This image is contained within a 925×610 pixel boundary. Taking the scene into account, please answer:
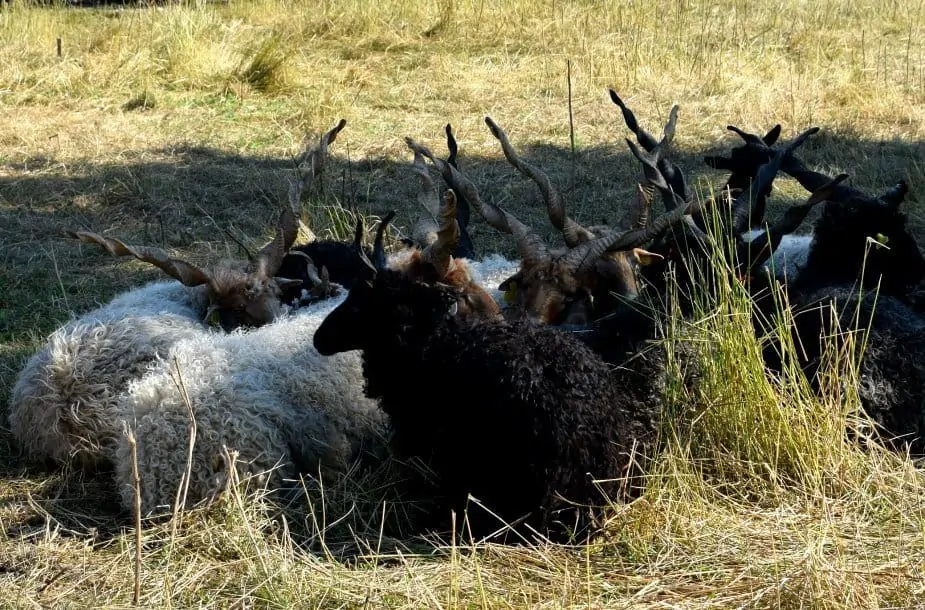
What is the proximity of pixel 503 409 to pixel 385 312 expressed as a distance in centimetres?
85

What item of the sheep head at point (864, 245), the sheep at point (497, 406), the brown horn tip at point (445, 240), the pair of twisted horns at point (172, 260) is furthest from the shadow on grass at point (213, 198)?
the sheep at point (497, 406)

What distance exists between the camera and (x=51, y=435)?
18.5ft

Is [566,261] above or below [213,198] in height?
above

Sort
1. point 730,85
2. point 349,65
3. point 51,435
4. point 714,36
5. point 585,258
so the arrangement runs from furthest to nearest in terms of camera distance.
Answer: point 714,36
point 349,65
point 730,85
point 585,258
point 51,435

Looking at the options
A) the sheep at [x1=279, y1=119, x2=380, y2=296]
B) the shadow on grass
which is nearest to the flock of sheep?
the sheep at [x1=279, y1=119, x2=380, y2=296]

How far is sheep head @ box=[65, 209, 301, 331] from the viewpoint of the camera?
6879 mm

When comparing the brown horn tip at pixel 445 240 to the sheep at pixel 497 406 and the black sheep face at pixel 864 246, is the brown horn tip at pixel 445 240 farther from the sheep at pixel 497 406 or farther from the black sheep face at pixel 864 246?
the black sheep face at pixel 864 246

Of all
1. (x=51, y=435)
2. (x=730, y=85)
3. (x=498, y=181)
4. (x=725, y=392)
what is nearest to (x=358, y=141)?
(x=498, y=181)

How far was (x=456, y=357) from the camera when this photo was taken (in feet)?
15.1

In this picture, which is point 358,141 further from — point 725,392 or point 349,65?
point 725,392

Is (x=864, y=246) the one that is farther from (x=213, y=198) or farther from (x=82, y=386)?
(x=213, y=198)

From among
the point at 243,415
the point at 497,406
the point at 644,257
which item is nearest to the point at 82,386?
the point at 243,415

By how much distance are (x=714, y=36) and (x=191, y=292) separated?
10.0 metres

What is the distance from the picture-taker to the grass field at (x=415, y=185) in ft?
13.5
